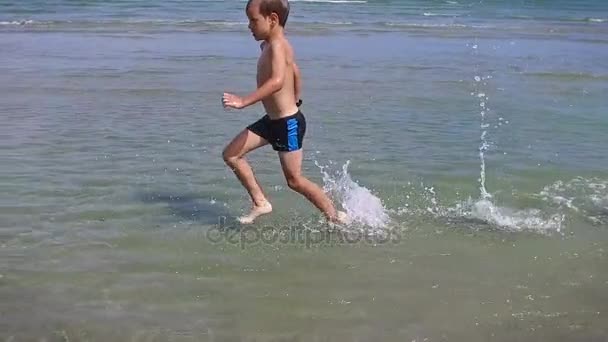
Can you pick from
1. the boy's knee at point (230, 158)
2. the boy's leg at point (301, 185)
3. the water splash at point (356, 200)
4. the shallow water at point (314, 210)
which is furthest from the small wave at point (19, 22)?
the boy's leg at point (301, 185)

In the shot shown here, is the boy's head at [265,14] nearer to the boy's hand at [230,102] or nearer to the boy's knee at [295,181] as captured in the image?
the boy's hand at [230,102]

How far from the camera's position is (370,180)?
6.33 metres

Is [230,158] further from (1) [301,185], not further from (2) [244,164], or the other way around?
(1) [301,185]

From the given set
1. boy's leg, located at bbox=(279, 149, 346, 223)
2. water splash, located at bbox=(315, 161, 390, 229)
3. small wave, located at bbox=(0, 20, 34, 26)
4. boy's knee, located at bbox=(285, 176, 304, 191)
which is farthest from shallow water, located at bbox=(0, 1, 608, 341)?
small wave, located at bbox=(0, 20, 34, 26)

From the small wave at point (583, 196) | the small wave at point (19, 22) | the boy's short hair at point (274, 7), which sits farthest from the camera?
the small wave at point (19, 22)

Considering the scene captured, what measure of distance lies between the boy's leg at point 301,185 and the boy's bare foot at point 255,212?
24cm

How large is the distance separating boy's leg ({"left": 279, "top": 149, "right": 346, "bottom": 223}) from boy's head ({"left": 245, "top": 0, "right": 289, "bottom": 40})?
0.84m

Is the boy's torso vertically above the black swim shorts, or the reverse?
the boy's torso

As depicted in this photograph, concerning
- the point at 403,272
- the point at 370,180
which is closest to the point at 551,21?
the point at 370,180

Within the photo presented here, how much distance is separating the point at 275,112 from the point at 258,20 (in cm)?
63

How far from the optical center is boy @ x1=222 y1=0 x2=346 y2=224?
4844 millimetres

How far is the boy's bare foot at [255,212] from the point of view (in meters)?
5.28

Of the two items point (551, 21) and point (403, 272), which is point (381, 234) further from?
point (551, 21)

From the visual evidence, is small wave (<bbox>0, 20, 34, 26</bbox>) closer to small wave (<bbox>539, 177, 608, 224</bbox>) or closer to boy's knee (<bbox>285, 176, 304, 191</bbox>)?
boy's knee (<bbox>285, 176, 304, 191</bbox>)
